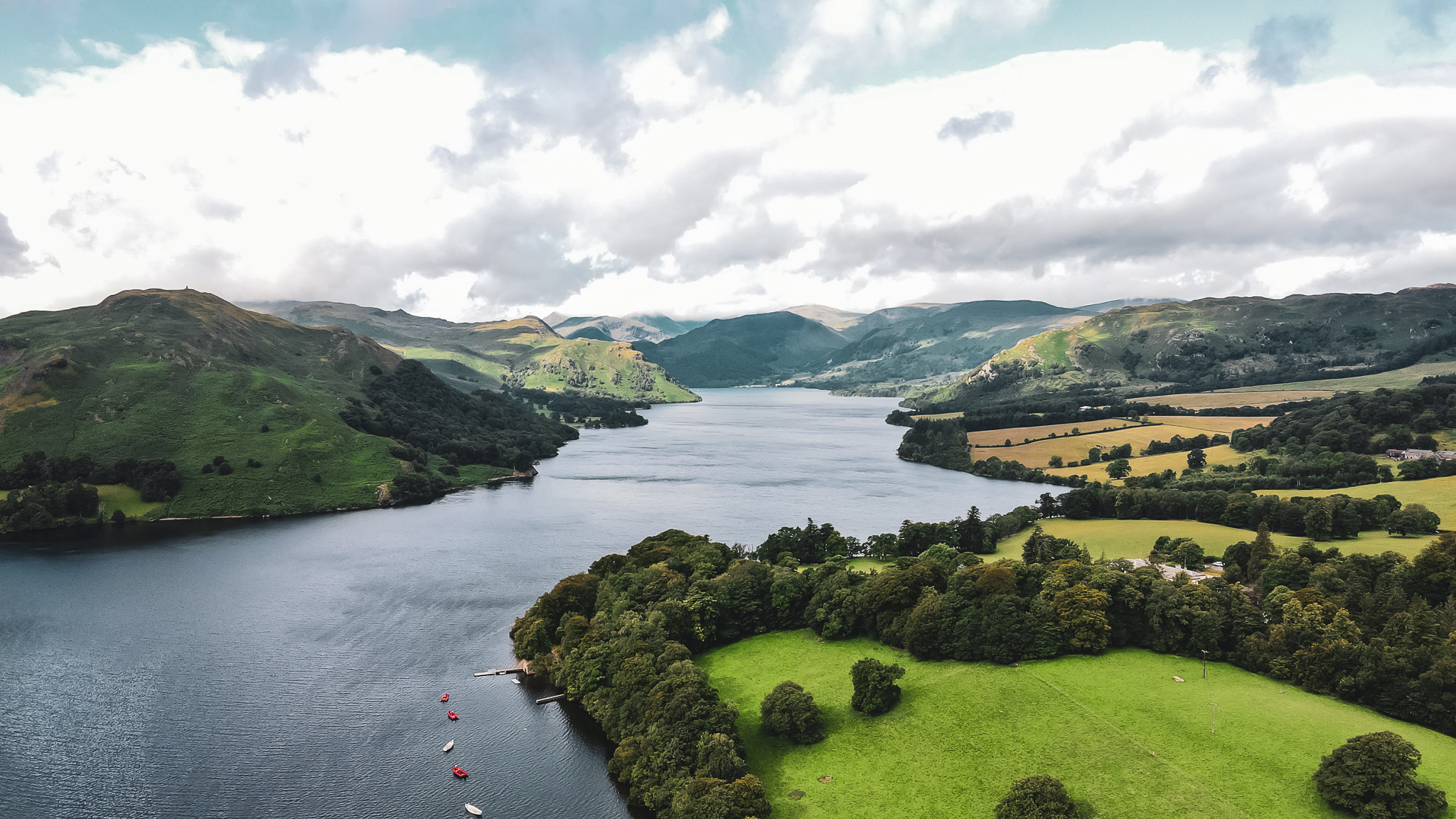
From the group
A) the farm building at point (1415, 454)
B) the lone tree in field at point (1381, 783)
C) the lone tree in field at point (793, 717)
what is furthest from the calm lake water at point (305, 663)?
the farm building at point (1415, 454)

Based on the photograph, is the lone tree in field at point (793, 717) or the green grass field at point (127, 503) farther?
the green grass field at point (127, 503)

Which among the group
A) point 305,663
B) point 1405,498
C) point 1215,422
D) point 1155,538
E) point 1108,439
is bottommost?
point 305,663

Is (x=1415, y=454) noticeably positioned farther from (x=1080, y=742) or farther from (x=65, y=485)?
(x=65, y=485)

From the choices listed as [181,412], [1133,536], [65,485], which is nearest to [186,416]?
[181,412]

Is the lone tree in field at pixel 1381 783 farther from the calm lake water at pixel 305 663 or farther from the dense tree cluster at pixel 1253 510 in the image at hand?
the dense tree cluster at pixel 1253 510

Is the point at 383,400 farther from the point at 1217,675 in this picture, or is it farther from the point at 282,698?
the point at 1217,675

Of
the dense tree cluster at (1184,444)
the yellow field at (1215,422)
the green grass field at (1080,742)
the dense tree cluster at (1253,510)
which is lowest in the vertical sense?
the green grass field at (1080,742)

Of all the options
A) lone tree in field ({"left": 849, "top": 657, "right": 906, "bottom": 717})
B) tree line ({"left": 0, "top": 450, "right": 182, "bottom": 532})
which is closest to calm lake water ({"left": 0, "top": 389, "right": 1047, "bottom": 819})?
tree line ({"left": 0, "top": 450, "right": 182, "bottom": 532})
